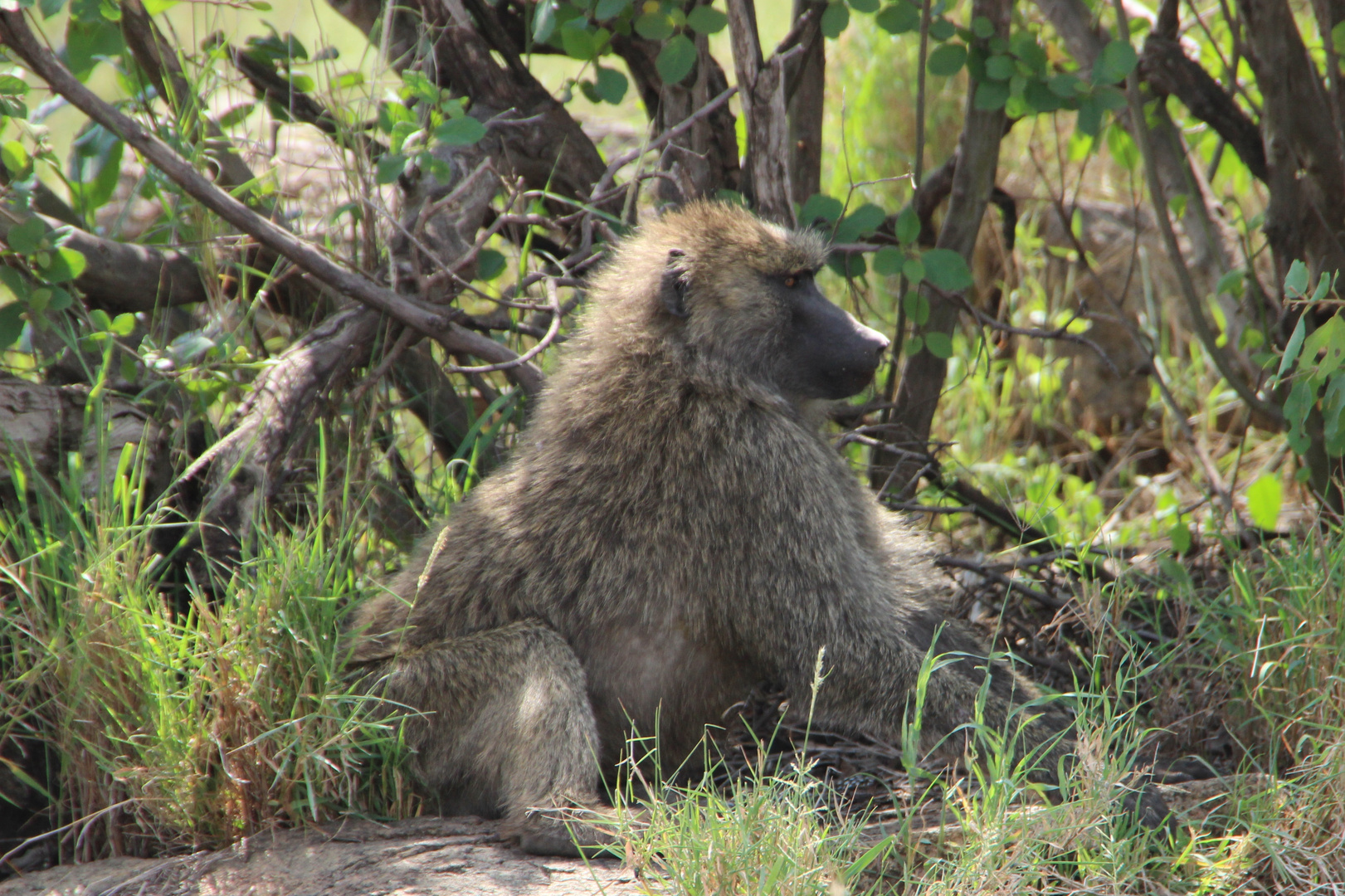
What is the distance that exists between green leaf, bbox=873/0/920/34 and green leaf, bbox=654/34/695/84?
47 centimetres

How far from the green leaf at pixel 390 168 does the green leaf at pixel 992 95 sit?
1.45m

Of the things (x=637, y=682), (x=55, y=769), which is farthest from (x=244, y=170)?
(x=637, y=682)

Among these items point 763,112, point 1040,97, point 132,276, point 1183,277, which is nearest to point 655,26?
point 763,112

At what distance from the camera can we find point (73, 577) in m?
2.38

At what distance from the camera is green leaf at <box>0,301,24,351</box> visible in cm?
272

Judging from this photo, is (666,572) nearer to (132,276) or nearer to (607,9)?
(607,9)

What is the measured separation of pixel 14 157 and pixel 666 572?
1.76m

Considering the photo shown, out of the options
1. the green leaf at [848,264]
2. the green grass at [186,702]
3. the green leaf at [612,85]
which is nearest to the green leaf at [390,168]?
the green leaf at [612,85]

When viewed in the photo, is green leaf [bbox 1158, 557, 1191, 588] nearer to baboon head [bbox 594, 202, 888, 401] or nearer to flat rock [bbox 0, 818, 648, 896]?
baboon head [bbox 594, 202, 888, 401]

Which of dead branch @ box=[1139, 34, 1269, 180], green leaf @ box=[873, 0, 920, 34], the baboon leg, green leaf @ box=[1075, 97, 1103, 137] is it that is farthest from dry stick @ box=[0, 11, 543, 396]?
dead branch @ box=[1139, 34, 1269, 180]

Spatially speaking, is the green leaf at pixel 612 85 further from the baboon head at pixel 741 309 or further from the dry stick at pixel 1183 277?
the dry stick at pixel 1183 277

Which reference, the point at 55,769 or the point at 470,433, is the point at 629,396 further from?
the point at 55,769

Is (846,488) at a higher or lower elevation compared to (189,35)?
lower

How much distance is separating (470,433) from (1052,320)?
2.66 metres
